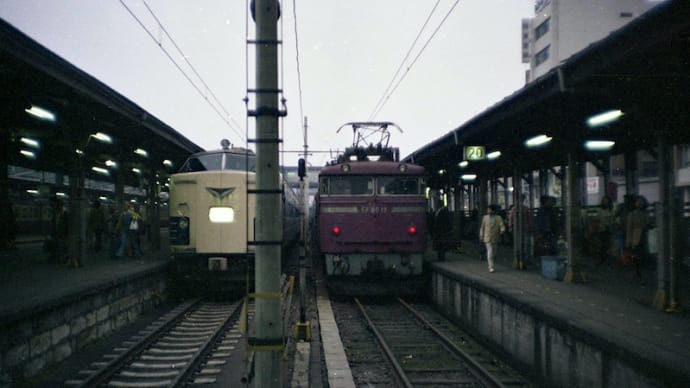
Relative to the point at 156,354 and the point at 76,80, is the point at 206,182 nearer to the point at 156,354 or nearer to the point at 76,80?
the point at 76,80

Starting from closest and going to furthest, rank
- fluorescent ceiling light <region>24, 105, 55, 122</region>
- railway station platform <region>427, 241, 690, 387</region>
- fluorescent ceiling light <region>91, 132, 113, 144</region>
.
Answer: railway station platform <region>427, 241, 690, 387</region> < fluorescent ceiling light <region>24, 105, 55, 122</region> < fluorescent ceiling light <region>91, 132, 113, 144</region>

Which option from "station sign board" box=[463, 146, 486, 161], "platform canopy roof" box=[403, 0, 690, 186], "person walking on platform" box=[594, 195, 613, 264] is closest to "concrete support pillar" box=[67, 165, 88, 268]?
"platform canopy roof" box=[403, 0, 690, 186]

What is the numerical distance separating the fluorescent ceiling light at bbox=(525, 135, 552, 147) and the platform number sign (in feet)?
5.41

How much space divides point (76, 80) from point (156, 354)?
513 cm

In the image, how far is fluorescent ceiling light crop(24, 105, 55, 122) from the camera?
1078 cm

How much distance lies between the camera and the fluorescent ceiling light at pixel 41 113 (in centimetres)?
1078

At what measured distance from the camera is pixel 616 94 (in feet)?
25.1

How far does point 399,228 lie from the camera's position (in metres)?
12.7

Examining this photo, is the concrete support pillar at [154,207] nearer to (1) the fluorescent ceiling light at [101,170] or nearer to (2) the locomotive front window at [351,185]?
(1) the fluorescent ceiling light at [101,170]

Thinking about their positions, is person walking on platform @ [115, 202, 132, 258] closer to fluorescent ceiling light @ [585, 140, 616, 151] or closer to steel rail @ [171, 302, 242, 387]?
steel rail @ [171, 302, 242, 387]

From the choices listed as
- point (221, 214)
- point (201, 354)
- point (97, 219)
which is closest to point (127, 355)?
point (201, 354)

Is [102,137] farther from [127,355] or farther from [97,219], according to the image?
[127,355]

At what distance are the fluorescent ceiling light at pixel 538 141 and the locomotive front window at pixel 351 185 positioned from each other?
3.80 m

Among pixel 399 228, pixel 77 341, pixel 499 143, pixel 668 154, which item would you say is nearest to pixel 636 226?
pixel 668 154
